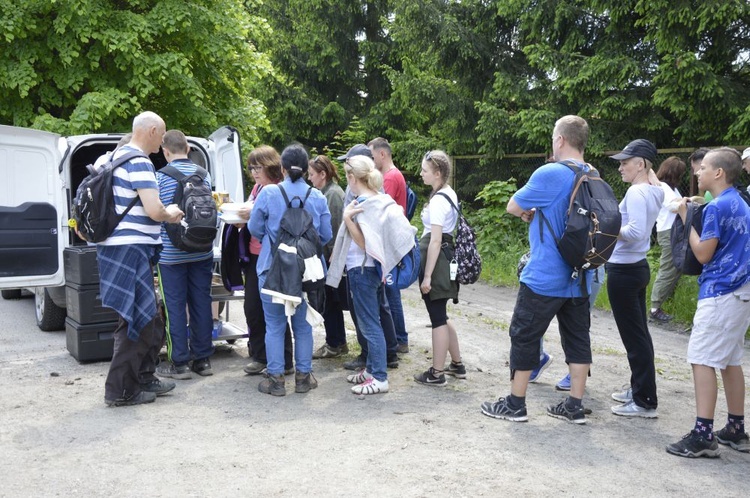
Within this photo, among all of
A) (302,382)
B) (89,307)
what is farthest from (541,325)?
(89,307)

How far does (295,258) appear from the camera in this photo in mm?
5387

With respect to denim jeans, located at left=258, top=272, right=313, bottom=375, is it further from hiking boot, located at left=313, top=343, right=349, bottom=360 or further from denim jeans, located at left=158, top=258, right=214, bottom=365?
hiking boot, located at left=313, top=343, right=349, bottom=360

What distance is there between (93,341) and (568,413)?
4.18 m

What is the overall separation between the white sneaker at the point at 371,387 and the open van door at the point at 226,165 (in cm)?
310

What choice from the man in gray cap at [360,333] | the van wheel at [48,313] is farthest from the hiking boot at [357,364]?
the van wheel at [48,313]

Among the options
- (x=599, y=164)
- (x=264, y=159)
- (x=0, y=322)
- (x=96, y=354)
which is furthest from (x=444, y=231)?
(x=599, y=164)

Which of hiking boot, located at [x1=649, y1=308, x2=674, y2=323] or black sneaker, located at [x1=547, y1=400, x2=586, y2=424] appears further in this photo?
hiking boot, located at [x1=649, y1=308, x2=674, y2=323]

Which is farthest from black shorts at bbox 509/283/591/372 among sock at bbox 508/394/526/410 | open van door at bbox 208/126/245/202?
open van door at bbox 208/126/245/202

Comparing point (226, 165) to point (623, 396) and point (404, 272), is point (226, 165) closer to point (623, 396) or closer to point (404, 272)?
point (404, 272)

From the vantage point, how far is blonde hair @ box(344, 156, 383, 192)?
18.0 ft

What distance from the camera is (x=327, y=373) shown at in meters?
6.31

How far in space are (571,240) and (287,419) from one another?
2294mm

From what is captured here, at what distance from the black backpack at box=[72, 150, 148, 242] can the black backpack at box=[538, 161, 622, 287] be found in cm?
302

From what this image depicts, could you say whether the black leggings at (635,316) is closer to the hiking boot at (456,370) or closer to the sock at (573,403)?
the sock at (573,403)
